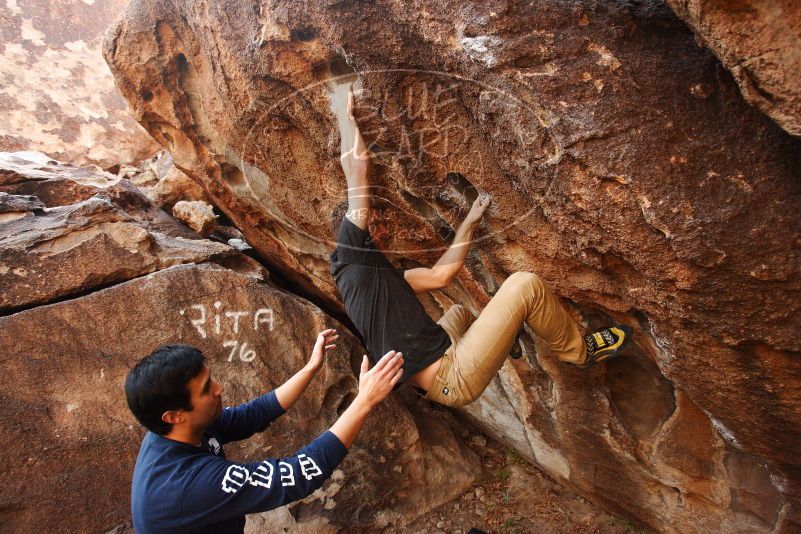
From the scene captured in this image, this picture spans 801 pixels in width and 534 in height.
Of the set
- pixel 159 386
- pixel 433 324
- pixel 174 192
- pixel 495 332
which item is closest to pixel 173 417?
pixel 159 386

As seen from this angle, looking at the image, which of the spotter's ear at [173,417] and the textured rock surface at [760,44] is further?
the spotter's ear at [173,417]

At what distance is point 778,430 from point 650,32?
6.29 feet

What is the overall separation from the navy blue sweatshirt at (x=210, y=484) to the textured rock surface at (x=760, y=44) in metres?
1.91

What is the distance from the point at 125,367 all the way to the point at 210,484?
200cm

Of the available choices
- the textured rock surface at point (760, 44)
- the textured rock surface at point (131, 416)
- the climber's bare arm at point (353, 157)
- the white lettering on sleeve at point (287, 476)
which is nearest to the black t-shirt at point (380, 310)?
the climber's bare arm at point (353, 157)

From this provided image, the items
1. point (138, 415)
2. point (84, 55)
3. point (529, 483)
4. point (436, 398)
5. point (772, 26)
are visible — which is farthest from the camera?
point (84, 55)

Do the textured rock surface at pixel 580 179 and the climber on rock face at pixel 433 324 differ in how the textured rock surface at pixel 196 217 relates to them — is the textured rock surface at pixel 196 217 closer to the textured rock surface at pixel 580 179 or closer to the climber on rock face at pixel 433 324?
the textured rock surface at pixel 580 179

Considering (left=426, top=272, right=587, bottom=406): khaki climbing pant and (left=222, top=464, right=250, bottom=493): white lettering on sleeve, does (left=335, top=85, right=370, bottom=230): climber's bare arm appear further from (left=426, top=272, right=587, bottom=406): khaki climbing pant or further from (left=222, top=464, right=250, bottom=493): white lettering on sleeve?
(left=222, top=464, right=250, bottom=493): white lettering on sleeve

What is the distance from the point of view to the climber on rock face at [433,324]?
2.56m

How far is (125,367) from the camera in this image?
3383mm

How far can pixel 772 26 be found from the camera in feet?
5.26

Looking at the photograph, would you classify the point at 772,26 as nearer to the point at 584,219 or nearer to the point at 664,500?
the point at 584,219

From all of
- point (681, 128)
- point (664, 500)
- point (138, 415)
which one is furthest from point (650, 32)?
point (664, 500)

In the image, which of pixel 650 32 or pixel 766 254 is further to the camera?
pixel 650 32
